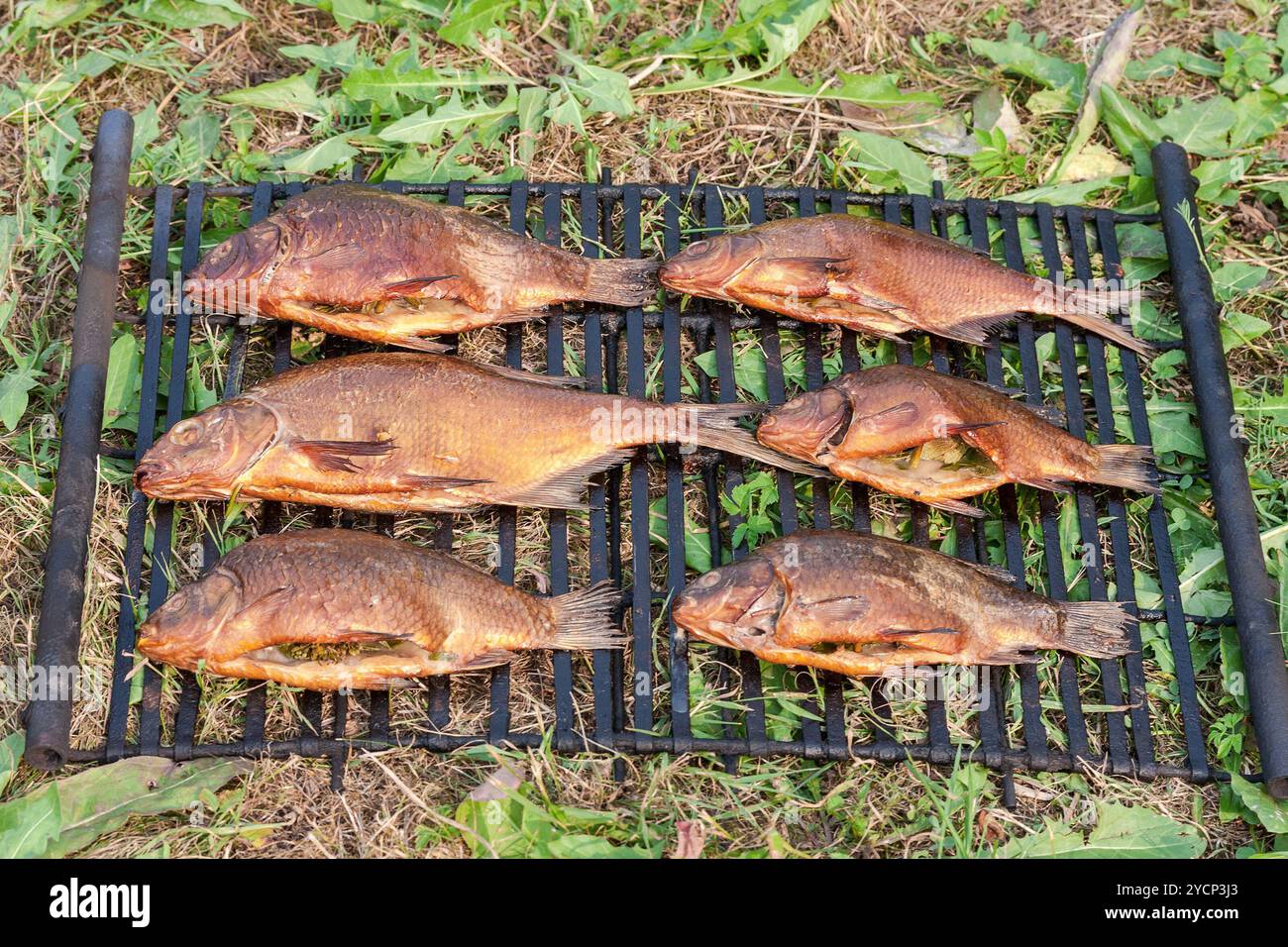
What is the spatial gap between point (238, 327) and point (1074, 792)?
13.2 feet

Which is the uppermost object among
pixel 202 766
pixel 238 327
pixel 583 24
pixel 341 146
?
pixel 583 24

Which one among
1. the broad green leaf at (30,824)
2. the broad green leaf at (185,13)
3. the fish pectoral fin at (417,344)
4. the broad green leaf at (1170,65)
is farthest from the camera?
the broad green leaf at (1170,65)

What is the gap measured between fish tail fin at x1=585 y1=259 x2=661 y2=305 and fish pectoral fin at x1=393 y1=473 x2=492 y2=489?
1032 mm

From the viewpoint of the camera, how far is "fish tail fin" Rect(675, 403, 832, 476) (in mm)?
4898

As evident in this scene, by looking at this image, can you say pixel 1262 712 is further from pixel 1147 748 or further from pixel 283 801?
pixel 283 801

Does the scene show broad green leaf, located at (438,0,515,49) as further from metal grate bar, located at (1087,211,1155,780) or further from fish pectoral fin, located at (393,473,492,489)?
metal grate bar, located at (1087,211,1155,780)

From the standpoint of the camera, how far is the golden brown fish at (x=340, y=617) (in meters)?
4.41

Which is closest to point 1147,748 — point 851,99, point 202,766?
point 851,99

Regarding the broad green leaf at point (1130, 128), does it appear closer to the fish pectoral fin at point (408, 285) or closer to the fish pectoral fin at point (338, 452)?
the fish pectoral fin at point (408, 285)

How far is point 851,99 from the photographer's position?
5965mm

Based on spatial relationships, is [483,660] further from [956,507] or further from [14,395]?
[14,395]

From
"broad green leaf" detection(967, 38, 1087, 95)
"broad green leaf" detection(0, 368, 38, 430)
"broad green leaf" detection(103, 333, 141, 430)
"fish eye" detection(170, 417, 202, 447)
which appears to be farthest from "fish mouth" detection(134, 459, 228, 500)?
"broad green leaf" detection(967, 38, 1087, 95)

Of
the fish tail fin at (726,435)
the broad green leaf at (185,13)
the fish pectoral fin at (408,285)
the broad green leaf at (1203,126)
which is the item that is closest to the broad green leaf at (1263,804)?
the fish tail fin at (726,435)

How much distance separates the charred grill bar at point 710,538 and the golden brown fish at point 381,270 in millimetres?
251
